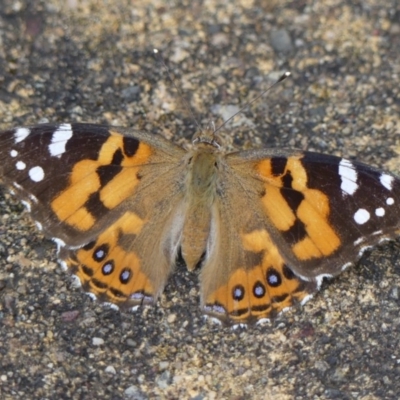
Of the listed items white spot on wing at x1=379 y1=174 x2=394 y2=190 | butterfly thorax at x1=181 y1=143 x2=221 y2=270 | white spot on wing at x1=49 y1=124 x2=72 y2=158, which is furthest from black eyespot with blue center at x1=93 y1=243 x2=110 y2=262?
white spot on wing at x1=379 y1=174 x2=394 y2=190

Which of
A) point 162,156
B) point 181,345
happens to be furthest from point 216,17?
point 181,345

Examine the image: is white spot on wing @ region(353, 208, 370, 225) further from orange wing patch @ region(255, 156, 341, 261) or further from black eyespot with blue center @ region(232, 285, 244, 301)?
black eyespot with blue center @ region(232, 285, 244, 301)

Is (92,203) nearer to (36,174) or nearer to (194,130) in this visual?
(36,174)

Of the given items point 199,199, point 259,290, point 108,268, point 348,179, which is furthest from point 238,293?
point 348,179

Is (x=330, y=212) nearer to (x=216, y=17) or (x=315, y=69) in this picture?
(x=315, y=69)

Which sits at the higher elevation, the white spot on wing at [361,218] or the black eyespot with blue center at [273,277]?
the white spot on wing at [361,218]

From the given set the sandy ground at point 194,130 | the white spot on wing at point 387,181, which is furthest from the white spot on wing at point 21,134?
the white spot on wing at point 387,181

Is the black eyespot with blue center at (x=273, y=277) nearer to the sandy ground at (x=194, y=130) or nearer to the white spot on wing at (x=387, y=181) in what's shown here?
the sandy ground at (x=194, y=130)
